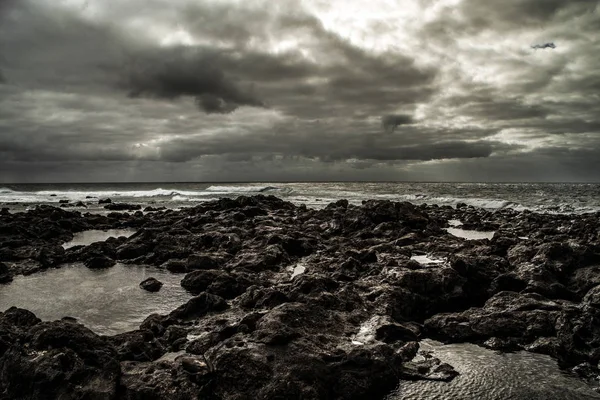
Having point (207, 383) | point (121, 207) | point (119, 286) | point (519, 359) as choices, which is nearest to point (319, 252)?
point (119, 286)

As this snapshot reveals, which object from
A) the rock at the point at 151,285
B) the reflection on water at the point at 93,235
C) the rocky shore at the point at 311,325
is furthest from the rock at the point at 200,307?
the reflection on water at the point at 93,235

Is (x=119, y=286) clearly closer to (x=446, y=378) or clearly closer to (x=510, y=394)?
(x=446, y=378)

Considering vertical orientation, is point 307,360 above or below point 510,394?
above

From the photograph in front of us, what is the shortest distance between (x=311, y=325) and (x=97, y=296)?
8289 mm

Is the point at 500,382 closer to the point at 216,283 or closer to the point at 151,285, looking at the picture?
the point at 216,283

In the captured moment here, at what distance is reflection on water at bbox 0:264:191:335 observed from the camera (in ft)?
35.5

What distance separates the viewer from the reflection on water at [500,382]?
268 inches

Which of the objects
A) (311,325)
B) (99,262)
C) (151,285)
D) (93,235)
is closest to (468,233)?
(151,285)

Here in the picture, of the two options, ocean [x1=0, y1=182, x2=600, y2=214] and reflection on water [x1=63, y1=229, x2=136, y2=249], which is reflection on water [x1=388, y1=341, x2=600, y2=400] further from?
ocean [x1=0, y1=182, x2=600, y2=214]

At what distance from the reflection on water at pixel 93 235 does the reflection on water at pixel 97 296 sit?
7.78 meters

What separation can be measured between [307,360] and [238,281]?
6.60m

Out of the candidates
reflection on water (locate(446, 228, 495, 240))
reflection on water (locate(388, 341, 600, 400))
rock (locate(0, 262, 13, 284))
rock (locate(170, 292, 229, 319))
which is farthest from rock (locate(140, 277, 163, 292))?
reflection on water (locate(446, 228, 495, 240))

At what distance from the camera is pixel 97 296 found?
506 inches

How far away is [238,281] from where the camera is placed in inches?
511
